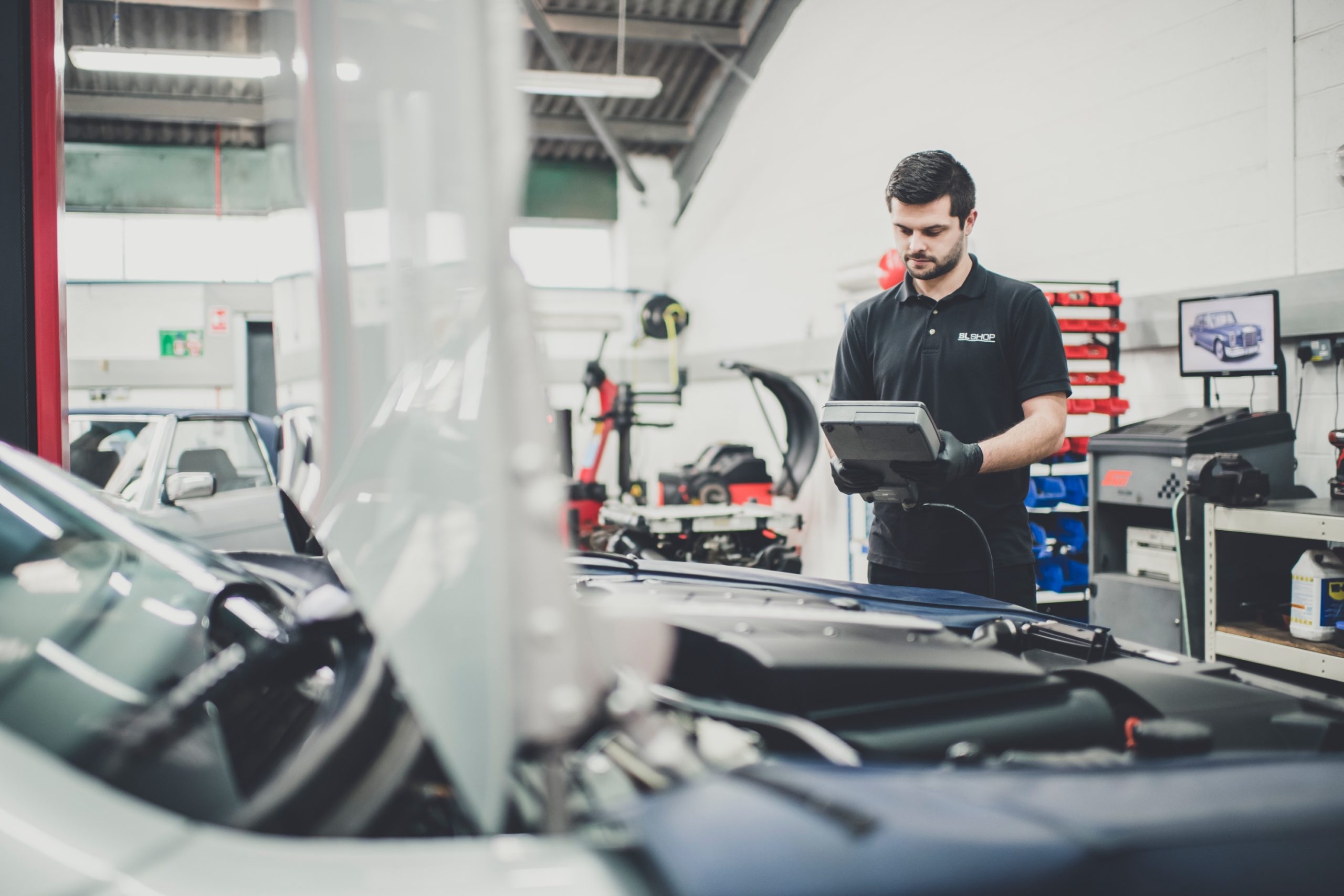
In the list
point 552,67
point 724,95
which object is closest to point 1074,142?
point 724,95

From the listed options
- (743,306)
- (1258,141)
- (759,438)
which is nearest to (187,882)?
(1258,141)

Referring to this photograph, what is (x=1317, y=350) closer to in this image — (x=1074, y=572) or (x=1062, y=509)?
(x=1062, y=509)

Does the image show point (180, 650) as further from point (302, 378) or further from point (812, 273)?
point (812, 273)

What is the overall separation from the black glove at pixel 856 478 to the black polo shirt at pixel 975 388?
0.15 metres

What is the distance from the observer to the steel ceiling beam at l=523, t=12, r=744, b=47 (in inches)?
286

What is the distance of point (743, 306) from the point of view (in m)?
7.97

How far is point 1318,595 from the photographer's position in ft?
7.89

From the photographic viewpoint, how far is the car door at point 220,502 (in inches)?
142

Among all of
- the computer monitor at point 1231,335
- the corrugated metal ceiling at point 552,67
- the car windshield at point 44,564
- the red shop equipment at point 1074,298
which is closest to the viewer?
the car windshield at point 44,564

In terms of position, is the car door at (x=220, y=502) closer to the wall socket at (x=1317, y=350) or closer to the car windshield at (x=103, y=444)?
the car windshield at (x=103, y=444)

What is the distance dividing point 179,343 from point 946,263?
885 centimetres

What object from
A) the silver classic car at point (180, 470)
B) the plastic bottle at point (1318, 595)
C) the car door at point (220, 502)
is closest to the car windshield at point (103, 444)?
the silver classic car at point (180, 470)

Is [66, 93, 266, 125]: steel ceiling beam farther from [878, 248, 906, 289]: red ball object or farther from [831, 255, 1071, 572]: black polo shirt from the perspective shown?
[831, 255, 1071, 572]: black polo shirt

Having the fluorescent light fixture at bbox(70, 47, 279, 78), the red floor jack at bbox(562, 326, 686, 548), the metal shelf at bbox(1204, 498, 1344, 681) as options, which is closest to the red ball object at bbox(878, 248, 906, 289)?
the metal shelf at bbox(1204, 498, 1344, 681)
